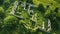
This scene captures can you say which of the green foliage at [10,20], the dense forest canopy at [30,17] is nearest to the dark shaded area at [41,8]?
the dense forest canopy at [30,17]

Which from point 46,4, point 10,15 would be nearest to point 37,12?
point 46,4

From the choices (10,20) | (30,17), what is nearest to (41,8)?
(30,17)

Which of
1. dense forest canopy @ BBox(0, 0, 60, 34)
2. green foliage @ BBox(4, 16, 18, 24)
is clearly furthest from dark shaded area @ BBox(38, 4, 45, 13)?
green foliage @ BBox(4, 16, 18, 24)

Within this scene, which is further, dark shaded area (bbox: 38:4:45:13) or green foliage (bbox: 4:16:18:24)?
dark shaded area (bbox: 38:4:45:13)

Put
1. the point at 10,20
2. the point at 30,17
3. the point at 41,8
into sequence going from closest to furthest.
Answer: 1. the point at 10,20
2. the point at 30,17
3. the point at 41,8

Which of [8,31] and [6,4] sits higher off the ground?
[6,4]

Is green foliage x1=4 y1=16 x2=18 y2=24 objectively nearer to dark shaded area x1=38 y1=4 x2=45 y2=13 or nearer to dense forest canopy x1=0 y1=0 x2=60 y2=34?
dense forest canopy x1=0 y1=0 x2=60 y2=34

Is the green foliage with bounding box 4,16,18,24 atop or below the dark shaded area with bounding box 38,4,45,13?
below

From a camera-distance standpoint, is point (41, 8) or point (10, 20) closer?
point (10, 20)

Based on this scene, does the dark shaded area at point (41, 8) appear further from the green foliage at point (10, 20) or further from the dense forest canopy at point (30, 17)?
the green foliage at point (10, 20)

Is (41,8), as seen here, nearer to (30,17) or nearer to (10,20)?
(30,17)

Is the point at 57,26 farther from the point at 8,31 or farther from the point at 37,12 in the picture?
the point at 8,31
